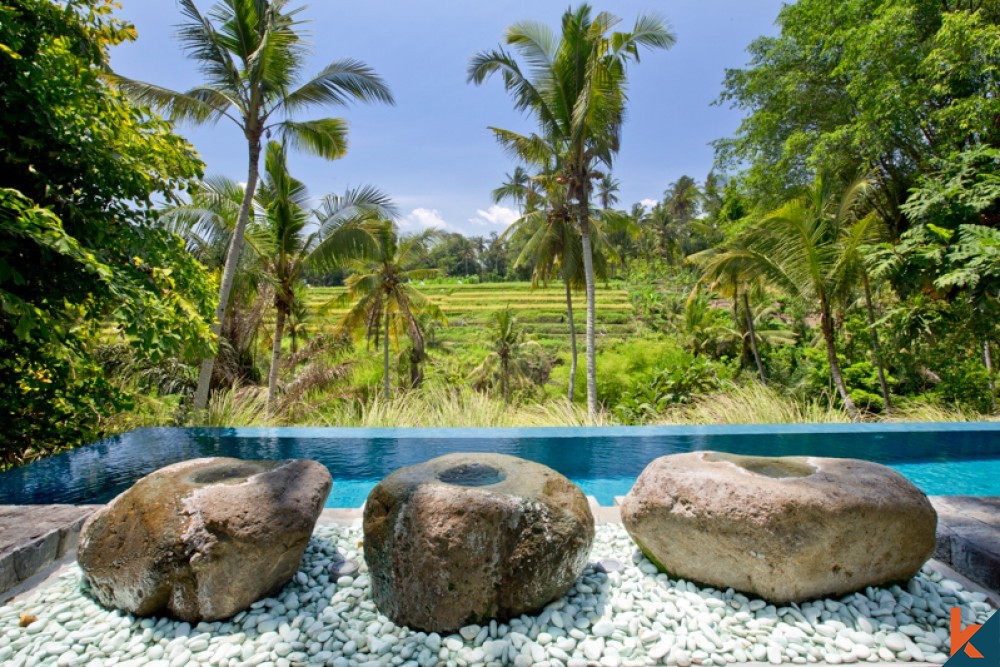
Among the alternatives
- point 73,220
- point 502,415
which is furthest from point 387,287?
point 73,220

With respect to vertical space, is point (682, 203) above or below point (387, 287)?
above

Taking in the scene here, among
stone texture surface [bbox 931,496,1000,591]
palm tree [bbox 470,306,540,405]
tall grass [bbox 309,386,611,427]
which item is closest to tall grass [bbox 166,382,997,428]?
tall grass [bbox 309,386,611,427]

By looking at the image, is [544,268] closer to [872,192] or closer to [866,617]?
[872,192]

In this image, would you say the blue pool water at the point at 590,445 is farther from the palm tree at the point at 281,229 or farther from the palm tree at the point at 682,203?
the palm tree at the point at 682,203

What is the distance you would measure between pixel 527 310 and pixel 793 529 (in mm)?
34911

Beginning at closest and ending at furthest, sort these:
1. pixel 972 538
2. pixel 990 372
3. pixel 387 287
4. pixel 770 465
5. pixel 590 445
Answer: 1. pixel 972 538
2. pixel 770 465
3. pixel 590 445
4. pixel 990 372
5. pixel 387 287

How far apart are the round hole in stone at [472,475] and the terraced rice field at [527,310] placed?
23.5m

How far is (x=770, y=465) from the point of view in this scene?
3.03 metres

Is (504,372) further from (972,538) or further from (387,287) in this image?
(972,538)

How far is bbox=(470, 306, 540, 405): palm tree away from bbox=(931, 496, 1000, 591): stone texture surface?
1595 centimetres

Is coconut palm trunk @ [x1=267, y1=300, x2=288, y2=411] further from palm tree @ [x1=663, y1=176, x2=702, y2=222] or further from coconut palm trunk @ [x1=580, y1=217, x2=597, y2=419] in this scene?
palm tree @ [x1=663, y1=176, x2=702, y2=222]

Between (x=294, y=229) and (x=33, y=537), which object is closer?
(x=33, y=537)

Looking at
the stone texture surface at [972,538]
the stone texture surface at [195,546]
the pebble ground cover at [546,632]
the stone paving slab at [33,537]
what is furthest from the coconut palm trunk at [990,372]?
the stone paving slab at [33,537]

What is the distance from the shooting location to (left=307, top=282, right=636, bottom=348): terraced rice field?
3148 centimetres
